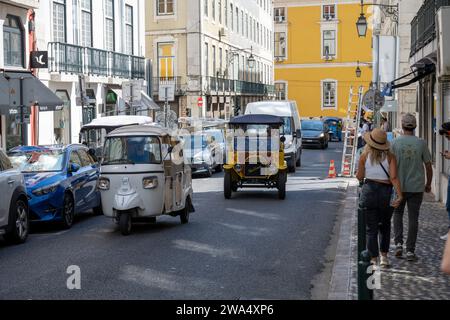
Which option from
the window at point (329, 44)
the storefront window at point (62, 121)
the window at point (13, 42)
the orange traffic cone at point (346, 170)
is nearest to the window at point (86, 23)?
the storefront window at point (62, 121)

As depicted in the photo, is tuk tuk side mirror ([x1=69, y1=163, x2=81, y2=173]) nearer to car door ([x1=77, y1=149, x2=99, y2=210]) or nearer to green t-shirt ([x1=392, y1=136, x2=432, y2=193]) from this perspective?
car door ([x1=77, y1=149, x2=99, y2=210])

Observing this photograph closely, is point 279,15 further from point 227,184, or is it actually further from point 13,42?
point 227,184

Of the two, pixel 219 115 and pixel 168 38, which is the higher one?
pixel 168 38

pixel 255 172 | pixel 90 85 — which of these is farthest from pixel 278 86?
pixel 255 172

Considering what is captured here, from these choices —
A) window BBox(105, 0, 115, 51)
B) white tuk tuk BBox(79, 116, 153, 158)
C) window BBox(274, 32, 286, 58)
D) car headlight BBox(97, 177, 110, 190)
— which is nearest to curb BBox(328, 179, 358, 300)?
car headlight BBox(97, 177, 110, 190)

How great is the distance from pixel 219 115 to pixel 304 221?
41.2 m

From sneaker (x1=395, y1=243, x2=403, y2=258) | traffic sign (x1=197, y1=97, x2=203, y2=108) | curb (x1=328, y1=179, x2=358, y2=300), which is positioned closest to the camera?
curb (x1=328, y1=179, x2=358, y2=300)

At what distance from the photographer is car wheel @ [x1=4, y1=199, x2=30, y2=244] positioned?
12.5 m

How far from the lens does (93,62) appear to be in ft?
108

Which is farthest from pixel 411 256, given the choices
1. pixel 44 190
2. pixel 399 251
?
pixel 44 190

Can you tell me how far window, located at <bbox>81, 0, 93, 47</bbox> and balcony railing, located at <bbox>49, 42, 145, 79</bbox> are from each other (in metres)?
0.63

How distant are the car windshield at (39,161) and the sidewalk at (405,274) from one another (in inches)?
218

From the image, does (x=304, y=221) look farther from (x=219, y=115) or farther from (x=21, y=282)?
(x=219, y=115)
